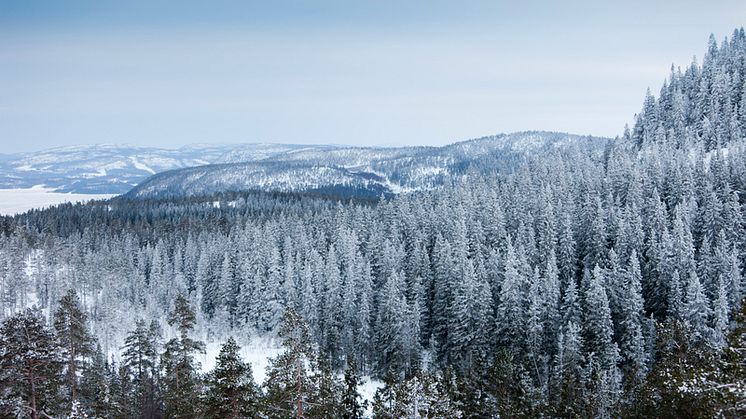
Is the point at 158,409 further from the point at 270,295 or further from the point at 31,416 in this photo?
the point at 270,295

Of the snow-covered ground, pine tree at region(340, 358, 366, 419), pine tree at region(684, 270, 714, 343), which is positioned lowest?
the snow-covered ground

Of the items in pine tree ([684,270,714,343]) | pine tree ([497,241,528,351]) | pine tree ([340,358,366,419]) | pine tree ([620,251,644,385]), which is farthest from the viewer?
pine tree ([497,241,528,351])

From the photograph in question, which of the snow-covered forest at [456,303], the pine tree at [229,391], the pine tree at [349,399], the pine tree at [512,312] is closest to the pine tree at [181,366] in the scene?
the snow-covered forest at [456,303]

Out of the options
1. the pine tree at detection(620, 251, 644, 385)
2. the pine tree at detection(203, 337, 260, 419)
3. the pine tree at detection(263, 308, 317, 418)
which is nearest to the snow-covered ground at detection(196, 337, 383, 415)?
the pine tree at detection(620, 251, 644, 385)

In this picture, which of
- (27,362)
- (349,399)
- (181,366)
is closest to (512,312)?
(349,399)

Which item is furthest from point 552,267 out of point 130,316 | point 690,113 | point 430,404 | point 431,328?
point 690,113

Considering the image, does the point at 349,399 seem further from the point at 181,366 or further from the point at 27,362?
the point at 27,362

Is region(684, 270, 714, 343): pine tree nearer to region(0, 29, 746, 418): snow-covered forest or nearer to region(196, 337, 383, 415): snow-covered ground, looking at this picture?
region(0, 29, 746, 418): snow-covered forest

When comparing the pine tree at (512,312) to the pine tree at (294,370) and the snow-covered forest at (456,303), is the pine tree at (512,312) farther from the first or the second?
the pine tree at (294,370)

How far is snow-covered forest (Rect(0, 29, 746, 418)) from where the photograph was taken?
81.0 ft

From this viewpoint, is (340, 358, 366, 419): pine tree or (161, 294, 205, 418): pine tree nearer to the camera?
(161, 294, 205, 418): pine tree

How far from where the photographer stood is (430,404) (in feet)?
81.5

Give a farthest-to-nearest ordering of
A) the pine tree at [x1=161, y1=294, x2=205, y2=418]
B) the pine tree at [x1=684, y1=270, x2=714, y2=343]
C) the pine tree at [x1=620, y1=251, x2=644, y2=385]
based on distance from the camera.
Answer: the pine tree at [x1=620, y1=251, x2=644, y2=385]
the pine tree at [x1=684, y1=270, x2=714, y2=343]
the pine tree at [x1=161, y1=294, x2=205, y2=418]

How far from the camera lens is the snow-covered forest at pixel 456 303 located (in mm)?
24688
